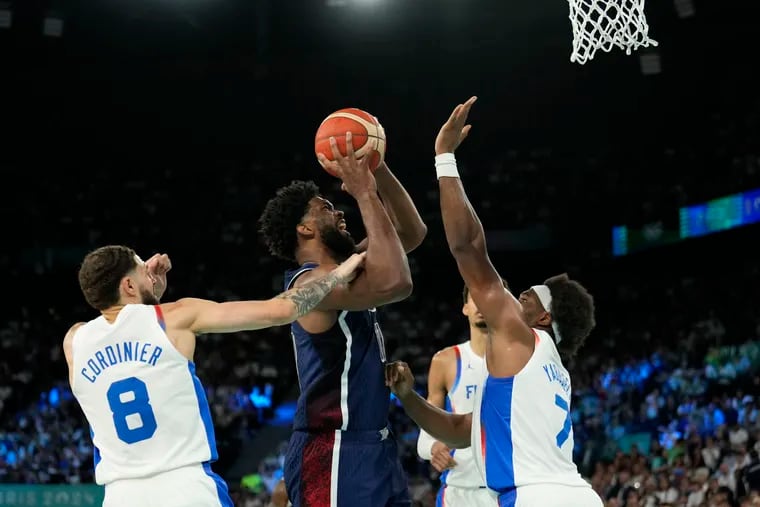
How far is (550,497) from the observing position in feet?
13.8

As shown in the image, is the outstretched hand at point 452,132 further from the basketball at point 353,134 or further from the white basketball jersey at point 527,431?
the white basketball jersey at point 527,431

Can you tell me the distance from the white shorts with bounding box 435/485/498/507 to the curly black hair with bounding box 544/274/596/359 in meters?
1.78

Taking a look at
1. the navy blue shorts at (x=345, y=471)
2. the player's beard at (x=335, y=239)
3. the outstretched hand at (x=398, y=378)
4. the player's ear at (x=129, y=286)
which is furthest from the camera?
the player's beard at (x=335, y=239)

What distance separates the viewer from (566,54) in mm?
21922

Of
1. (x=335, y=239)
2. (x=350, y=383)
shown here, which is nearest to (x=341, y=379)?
(x=350, y=383)

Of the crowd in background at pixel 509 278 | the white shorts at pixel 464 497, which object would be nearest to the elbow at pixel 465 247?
the white shorts at pixel 464 497

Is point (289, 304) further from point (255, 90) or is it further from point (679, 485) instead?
point (255, 90)

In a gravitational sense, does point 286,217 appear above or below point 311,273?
above

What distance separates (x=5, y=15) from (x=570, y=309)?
59.3 ft

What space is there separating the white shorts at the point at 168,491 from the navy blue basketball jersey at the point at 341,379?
68cm

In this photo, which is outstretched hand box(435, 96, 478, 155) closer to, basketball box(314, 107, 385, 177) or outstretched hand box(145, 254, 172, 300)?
basketball box(314, 107, 385, 177)

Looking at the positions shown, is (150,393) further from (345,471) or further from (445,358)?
(445,358)

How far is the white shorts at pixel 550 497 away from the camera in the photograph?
13.8 feet

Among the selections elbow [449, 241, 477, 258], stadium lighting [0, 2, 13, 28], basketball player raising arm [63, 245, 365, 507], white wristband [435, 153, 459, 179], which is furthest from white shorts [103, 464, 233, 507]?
stadium lighting [0, 2, 13, 28]
